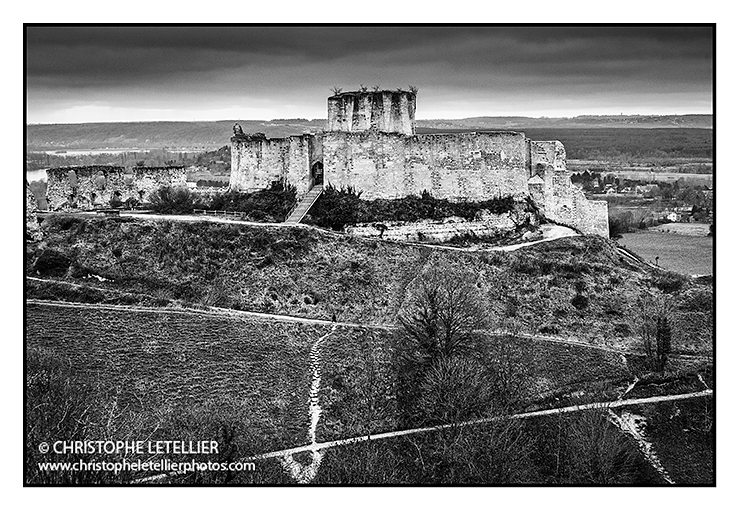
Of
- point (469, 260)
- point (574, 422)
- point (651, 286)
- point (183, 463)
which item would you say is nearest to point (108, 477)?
point (183, 463)

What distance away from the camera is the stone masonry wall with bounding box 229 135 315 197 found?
147 feet

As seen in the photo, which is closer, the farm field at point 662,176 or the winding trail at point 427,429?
the winding trail at point 427,429

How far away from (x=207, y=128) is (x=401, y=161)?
31.3 meters

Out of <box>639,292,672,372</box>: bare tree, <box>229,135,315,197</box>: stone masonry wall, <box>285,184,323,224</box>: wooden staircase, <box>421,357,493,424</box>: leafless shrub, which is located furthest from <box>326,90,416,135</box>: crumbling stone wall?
<box>421,357,493,424</box>: leafless shrub

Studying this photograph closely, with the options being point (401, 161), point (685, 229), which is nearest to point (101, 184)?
point (401, 161)

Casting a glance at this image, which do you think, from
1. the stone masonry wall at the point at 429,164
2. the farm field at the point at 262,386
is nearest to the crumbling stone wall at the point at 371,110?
the stone masonry wall at the point at 429,164

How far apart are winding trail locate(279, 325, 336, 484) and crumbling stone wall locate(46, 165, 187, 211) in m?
18.7

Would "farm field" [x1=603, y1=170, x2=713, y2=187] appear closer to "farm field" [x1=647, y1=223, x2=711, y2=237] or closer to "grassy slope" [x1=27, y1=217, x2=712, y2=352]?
"farm field" [x1=647, y1=223, x2=711, y2=237]

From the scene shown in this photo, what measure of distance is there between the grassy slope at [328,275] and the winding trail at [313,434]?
514 cm

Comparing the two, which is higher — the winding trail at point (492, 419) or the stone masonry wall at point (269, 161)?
the stone masonry wall at point (269, 161)

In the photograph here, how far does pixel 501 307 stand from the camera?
125ft

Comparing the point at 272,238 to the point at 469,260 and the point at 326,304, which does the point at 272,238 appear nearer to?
the point at 326,304

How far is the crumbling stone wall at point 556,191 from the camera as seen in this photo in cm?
4659

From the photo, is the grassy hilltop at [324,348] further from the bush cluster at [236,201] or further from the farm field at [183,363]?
the bush cluster at [236,201]
